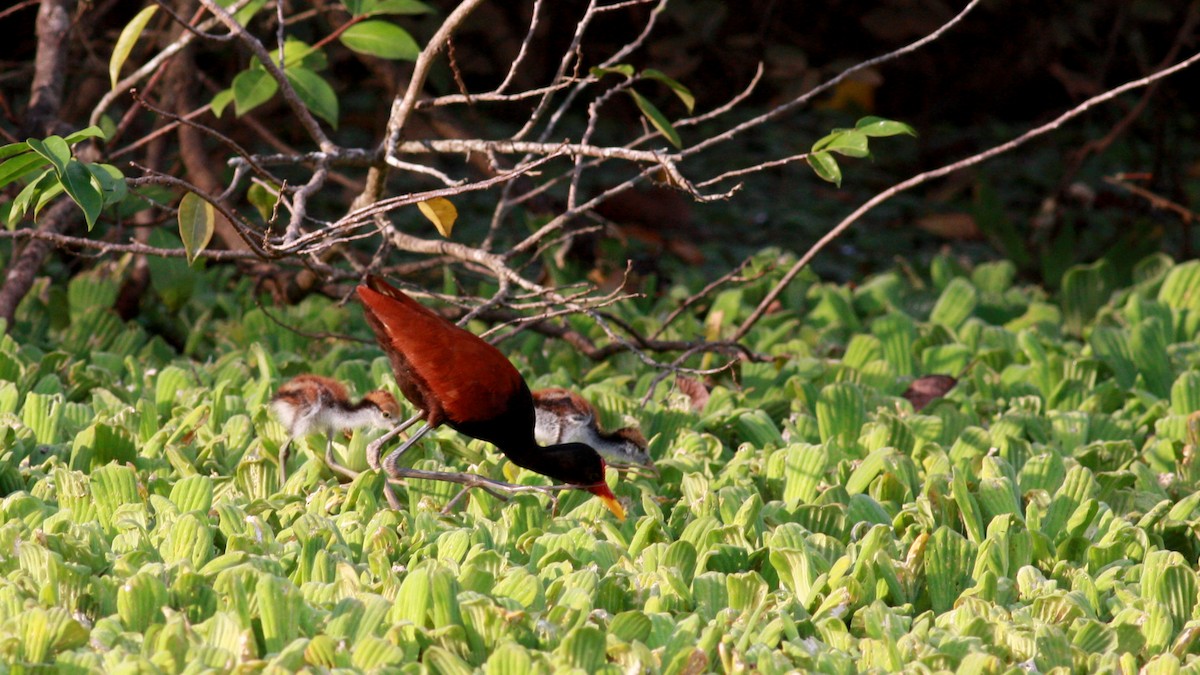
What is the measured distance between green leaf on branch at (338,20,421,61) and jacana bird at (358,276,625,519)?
81cm

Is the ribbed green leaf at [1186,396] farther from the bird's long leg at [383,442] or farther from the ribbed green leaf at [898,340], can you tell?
the bird's long leg at [383,442]

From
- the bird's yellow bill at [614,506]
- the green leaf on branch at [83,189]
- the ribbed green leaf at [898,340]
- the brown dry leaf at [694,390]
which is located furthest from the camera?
the ribbed green leaf at [898,340]

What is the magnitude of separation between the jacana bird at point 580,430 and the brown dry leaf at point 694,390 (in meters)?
0.55

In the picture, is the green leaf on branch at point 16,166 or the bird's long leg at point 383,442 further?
the bird's long leg at point 383,442

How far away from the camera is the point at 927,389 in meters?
4.02

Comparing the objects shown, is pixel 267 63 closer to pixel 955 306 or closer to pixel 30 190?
pixel 30 190

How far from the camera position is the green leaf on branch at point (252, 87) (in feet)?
11.4

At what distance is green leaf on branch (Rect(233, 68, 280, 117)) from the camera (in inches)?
137

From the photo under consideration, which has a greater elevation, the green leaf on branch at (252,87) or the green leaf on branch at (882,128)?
the green leaf on branch at (882,128)

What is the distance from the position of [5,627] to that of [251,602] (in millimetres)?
358

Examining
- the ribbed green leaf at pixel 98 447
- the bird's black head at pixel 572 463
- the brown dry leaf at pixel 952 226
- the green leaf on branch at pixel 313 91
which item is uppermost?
the green leaf on branch at pixel 313 91

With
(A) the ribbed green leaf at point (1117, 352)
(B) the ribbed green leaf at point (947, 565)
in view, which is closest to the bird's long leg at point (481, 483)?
(B) the ribbed green leaf at point (947, 565)

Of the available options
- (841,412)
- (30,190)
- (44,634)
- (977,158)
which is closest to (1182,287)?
(977,158)

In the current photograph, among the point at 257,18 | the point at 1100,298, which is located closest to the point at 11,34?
the point at 257,18
